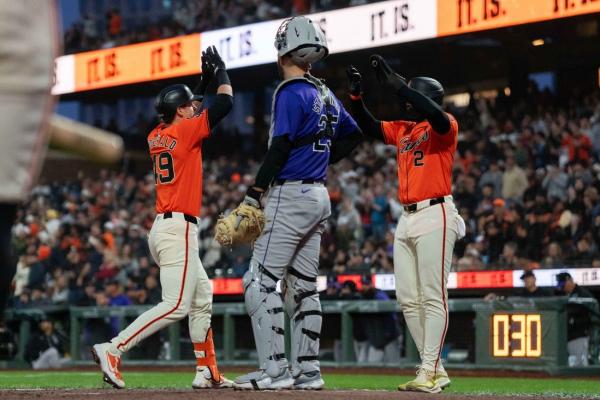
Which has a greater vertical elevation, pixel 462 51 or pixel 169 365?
pixel 462 51

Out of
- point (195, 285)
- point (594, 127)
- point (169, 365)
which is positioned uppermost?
point (594, 127)

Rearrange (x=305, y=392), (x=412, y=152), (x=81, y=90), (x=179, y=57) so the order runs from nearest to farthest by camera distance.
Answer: (x=305, y=392) → (x=412, y=152) → (x=179, y=57) → (x=81, y=90)

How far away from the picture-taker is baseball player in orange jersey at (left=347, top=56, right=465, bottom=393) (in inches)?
257

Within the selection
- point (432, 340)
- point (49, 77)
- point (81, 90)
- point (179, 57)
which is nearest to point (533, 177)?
point (179, 57)

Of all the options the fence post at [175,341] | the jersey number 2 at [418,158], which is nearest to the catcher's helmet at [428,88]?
the jersey number 2 at [418,158]

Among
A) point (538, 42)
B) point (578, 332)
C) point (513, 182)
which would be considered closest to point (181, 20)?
point (538, 42)

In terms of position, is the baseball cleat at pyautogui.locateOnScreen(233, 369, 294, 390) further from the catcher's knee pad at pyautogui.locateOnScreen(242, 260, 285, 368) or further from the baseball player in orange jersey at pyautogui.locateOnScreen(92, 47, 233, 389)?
the baseball player in orange jersey at pyautogui.locateOnScreen(92, 47, 233, 389)

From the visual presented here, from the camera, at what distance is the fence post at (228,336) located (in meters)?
13.6

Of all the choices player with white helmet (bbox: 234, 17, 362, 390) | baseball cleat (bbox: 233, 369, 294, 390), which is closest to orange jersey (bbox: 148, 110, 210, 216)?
player with white helmet (bbox: 234, 17, 362, 390)

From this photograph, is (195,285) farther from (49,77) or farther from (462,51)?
(462,51)

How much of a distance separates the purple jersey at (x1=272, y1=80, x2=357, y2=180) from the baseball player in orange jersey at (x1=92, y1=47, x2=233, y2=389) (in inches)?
29.2

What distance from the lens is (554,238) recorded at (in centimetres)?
1427

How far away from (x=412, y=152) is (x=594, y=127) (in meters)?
10.1

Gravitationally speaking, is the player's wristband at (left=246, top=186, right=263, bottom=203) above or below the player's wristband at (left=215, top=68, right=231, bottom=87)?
below
